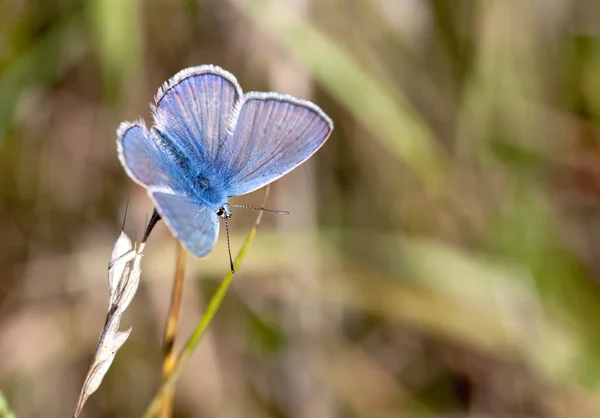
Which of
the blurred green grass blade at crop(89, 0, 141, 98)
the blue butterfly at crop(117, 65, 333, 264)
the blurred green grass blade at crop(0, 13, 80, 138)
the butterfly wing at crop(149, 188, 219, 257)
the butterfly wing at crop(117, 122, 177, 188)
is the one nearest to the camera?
the butterfly wing at crop(149, 188, 219, 257)

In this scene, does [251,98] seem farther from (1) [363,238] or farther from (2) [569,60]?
(2) [569,60]

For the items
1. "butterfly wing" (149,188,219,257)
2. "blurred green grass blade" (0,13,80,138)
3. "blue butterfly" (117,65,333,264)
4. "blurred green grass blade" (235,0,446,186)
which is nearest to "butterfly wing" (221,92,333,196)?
"blue butterfly" (117,65,333,264)

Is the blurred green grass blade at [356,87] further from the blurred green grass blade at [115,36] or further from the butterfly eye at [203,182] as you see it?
the butterfly eye at [203,182]

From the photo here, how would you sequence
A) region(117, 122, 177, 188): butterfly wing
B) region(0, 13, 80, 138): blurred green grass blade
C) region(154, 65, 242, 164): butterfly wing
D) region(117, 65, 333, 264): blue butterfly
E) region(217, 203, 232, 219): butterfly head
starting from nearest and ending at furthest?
region(117, 122, 177, 188): butterfly wing
region(117, 65, 333, 264): blue butterfly
region(154, 65, 242, 164): butterfly wing
region(217, 203, 232, 219): butterfly head
region(0, 13, 80, 138): blurred green grass blade

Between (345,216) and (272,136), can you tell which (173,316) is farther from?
(345,216)

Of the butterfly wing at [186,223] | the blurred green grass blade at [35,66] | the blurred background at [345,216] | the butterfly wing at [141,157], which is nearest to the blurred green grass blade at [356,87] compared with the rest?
the blurred background at [345,216]

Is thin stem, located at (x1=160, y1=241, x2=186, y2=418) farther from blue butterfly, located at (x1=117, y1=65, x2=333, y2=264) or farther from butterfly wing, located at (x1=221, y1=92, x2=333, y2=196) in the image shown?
butterfly wing, located at (x1=221, y1=92, x2=333, y2=196)
